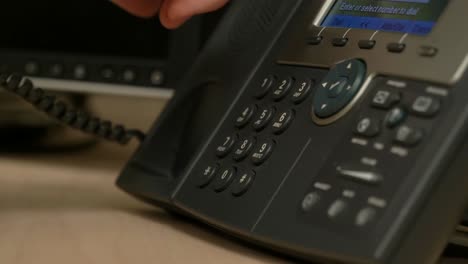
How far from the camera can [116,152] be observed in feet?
3.10

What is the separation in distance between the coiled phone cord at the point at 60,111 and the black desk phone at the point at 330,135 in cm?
9

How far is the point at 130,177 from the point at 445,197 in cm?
28

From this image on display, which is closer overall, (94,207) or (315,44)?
(315,44)

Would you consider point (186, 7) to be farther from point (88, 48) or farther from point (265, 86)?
point (88, 48)

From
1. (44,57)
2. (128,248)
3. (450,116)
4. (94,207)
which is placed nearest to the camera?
(450,116)

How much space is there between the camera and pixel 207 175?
19.4 inches

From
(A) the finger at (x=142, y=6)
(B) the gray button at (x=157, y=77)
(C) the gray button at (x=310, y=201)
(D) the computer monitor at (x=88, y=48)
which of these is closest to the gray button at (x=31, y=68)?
(D) the computer monitor at (x=88, y=48)

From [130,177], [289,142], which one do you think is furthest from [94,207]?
[289,142]

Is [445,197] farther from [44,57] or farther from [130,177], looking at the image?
[44,57]

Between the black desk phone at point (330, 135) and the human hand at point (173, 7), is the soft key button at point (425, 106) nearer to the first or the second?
the black desk phone at point (330, 135)

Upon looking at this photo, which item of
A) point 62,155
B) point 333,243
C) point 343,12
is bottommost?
point 62,155

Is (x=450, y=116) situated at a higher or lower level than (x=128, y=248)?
higher

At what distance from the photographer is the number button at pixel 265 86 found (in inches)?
19.4

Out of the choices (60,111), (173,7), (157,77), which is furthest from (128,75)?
(173,7)
